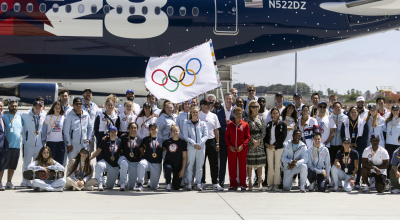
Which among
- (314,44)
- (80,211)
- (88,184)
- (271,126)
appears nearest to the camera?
(80,211)

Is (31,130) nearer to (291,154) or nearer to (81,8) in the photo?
(81,8)

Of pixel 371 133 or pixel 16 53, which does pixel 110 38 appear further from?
pixel 371 133

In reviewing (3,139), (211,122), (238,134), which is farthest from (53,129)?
(238,134)

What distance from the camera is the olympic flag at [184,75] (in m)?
7.52

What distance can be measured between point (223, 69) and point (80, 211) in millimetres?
6373

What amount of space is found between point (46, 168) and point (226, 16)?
5597 millimetres

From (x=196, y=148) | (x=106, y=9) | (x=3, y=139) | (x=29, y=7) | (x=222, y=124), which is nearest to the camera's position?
(x=3, y=139)

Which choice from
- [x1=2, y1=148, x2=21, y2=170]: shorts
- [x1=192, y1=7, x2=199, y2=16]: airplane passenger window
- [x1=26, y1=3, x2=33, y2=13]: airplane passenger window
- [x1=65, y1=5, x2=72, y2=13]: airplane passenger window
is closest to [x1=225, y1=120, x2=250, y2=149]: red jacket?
[x1=192, y1=7, x2=199, y2=16]: airplane passenger window

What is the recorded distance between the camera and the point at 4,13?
9.23 metres

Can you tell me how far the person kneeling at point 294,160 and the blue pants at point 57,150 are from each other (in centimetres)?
445

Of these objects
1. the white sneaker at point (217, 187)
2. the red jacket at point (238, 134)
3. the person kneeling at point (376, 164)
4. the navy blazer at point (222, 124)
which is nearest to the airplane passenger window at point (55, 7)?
the navy blazer at point (222, 124)

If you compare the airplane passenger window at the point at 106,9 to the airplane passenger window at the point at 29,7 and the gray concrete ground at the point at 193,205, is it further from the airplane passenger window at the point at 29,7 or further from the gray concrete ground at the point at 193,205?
Answer: the gray concrete ground at the point at 193,205

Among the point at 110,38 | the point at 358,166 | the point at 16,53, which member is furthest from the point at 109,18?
the point at 358,166

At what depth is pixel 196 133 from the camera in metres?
7.43
